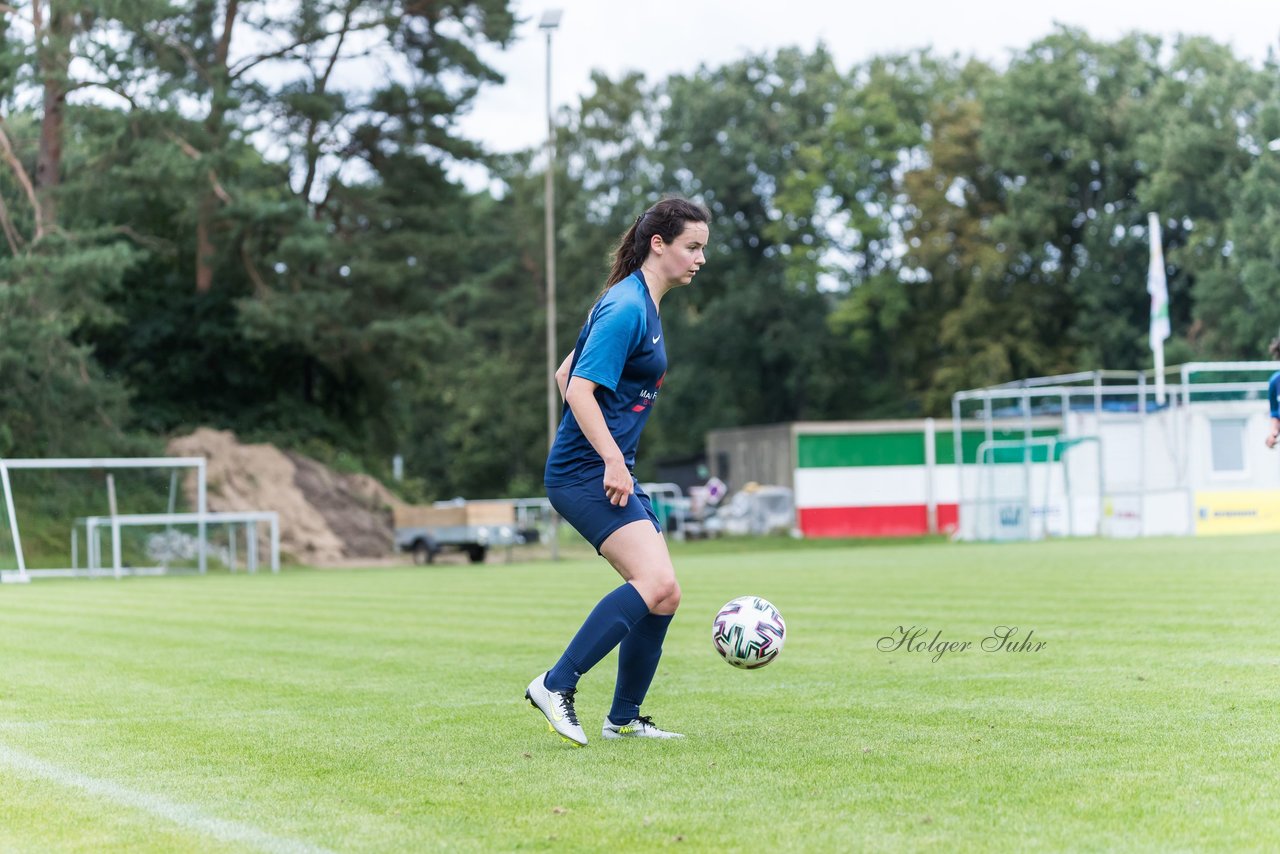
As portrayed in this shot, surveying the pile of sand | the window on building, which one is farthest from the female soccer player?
the window on building

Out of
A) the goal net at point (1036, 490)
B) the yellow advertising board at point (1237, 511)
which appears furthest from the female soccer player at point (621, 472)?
the yellow advertising board at point (1237, 511)

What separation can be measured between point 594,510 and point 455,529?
28805 mm

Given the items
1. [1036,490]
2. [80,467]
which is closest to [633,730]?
[80,467]

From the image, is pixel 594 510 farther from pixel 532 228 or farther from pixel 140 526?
pixel 532 228

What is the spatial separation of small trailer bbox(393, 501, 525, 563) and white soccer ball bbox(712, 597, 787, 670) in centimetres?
2692

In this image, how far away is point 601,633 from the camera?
6047 mm

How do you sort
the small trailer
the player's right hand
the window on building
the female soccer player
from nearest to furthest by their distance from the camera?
the player's right hand
the female soccer player
the small trailer
the window on building

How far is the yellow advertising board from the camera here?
116 ft

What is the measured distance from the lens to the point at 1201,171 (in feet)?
160

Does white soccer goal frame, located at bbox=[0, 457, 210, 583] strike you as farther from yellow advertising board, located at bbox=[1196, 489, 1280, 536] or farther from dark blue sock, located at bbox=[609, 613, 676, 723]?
dark blue sock, located at bbox=[609, 613, 676, 723]

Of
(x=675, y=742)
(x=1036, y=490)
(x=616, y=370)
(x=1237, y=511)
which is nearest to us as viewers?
(x=616, y=370)

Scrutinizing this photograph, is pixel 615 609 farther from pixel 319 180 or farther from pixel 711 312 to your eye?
pixel 711 312

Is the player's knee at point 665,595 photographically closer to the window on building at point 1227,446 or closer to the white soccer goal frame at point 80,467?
the white soccer goal frame at point 80,467

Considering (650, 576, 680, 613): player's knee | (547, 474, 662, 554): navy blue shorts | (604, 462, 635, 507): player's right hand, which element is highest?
(604, 462, 635, 507): player's right hand
